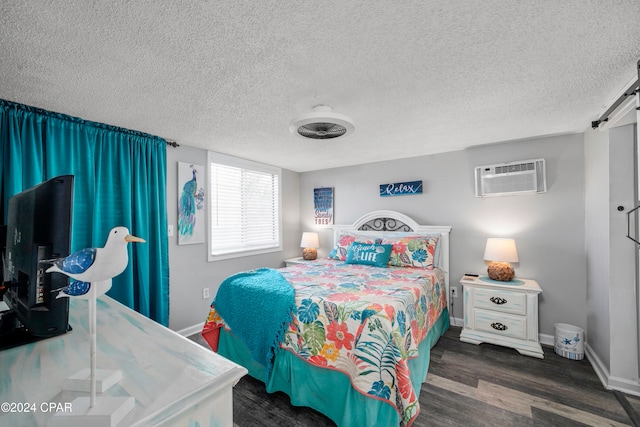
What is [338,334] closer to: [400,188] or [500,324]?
[500,324]

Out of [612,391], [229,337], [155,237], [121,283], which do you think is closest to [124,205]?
[155,237]

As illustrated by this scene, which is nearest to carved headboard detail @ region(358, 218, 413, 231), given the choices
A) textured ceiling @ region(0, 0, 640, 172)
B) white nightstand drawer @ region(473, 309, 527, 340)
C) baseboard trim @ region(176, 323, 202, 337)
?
white nightstand drawer @ region(473, 309, 527, 340)

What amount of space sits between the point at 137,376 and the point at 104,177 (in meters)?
2.47

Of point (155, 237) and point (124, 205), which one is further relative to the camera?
point (155, 237)

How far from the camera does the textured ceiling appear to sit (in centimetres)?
120

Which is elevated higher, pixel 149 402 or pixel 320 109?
pixel 320 109

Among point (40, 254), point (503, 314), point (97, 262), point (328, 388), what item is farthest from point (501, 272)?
point (40, 254)

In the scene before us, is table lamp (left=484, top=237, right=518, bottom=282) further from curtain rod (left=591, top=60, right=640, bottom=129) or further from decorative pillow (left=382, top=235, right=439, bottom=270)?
curtain rod (left=591, top=60, right=640, bottom=129)

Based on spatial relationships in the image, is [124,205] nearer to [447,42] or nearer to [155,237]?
[155,237]

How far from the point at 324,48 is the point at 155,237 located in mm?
2505

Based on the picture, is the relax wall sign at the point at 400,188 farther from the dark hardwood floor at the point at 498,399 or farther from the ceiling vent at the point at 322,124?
the dark hardwood floor at the point at 498,399

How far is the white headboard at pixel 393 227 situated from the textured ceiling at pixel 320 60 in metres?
1.45

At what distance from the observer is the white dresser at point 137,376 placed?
62 centimetres

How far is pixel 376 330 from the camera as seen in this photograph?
65.5 inches
